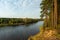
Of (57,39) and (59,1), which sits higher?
(59,1)

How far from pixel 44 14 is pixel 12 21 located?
189 ft

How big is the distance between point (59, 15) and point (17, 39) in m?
10.1

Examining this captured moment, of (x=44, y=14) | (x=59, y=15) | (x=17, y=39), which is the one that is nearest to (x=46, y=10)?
(x=44, y=14)

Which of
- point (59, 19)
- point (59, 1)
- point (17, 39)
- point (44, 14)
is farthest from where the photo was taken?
point (44, 14)

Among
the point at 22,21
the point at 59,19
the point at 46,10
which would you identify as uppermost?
the point at 46,10

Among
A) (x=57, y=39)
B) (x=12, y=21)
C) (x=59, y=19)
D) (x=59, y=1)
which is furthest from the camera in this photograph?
(x=12, y=21)

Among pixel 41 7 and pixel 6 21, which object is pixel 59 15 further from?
pixel 6 21

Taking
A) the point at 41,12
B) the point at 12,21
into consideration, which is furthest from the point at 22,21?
the point at 41,12

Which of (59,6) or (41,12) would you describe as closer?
(59,6)

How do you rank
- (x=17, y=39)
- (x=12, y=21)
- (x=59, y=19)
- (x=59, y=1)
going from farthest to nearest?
(x=12, y=21) → (x=17, y=39) → (x=59, y=19) → (x=59, y=1)

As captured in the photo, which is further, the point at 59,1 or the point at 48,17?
the point at 48,17

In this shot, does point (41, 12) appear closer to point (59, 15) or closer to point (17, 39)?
point (59, 15)

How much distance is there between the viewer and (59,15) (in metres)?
26.1

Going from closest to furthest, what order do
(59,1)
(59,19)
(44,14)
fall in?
(59,1) → (59,19) → (44,14)
